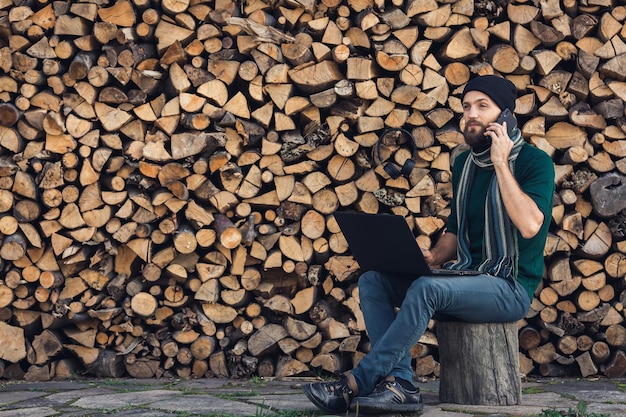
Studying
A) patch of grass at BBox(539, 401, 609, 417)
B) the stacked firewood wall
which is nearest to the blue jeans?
patch of grass at BBox(539, 401, 609, 417)

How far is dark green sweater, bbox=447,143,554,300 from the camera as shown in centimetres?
341

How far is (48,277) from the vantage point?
15.5 ft

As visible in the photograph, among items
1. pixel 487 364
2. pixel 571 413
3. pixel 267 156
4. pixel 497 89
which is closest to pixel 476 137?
pixel 497 89

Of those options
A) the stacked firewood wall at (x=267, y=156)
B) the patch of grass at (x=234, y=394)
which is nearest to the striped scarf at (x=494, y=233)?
the stacked firewood wall at (x=267, y=156)

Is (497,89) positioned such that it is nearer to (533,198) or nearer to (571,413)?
(533,198)

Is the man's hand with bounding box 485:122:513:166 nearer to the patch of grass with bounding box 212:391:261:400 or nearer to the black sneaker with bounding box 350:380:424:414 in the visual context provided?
the black sneaker with bounding box 350:380:424:414

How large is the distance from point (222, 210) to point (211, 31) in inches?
41.1

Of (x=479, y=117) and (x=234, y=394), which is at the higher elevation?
(x=479, y=117)

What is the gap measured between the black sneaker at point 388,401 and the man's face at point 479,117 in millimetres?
1159

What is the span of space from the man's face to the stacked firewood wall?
99 cm

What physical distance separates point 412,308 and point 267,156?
5.78ft

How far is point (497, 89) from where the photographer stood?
3.67m

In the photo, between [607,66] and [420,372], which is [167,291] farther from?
[607,66]

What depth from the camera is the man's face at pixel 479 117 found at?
3631 mm
